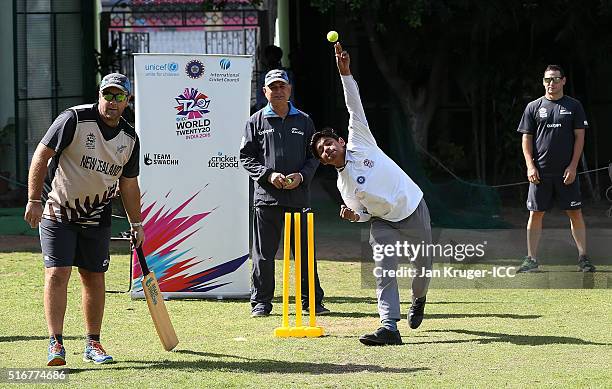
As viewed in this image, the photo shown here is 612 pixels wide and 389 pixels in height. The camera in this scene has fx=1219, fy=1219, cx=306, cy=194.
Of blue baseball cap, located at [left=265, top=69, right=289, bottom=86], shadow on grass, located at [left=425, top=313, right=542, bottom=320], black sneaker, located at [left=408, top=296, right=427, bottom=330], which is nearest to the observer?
black sneaker, located at [left=408, top=296, right=427, bottom=330]

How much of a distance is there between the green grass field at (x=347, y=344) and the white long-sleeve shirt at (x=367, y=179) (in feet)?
3.48

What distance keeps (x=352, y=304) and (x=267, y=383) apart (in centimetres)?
385

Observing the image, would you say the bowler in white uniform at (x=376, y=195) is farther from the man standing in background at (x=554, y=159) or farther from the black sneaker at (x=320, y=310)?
the man standing in background at (x=554, y=159)

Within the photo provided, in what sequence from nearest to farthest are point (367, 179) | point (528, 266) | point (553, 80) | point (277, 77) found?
point (367, 179) → point (277, 77) → point (553, 80) → point (528, 266)

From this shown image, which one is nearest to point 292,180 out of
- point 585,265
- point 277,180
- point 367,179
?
point 277,180

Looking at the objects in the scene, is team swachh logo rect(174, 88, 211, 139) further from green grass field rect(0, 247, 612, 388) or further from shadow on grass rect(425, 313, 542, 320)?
shadow on grass rect(425, 313, 542, 320)

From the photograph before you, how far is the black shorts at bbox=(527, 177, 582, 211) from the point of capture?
1330 cm

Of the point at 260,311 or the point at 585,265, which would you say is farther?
the point at 585,265

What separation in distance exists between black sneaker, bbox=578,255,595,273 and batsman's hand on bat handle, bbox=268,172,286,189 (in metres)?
4.18

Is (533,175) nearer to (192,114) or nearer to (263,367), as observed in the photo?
(192,114)

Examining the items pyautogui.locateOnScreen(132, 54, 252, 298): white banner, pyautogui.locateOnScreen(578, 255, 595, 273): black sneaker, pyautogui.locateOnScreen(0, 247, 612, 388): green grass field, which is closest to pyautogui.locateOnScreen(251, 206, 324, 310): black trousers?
pyautogui.locateOnScreen(0, 247, 612, 388): green grass field

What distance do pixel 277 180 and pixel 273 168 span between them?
0.24 metres

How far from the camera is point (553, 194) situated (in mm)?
13484

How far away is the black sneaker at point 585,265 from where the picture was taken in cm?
1337
